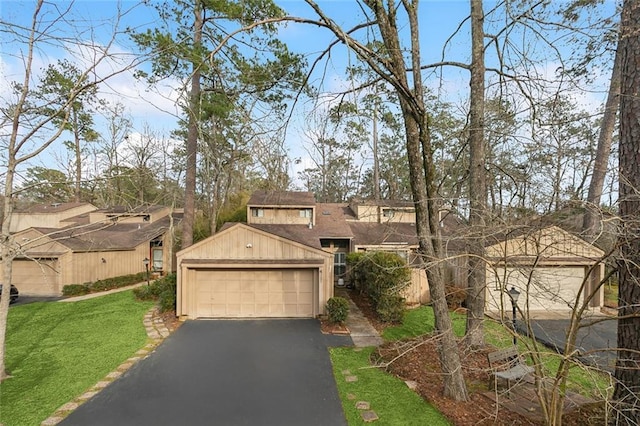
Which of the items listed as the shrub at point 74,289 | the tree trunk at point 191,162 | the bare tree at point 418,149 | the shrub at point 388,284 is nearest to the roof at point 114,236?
the shrub at point 74,289

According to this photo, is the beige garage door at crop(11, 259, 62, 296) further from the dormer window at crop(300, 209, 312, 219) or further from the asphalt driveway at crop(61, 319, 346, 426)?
the dormer window at crop(300, 209, 312, 219)

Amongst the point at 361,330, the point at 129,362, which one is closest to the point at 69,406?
the point at 129,362

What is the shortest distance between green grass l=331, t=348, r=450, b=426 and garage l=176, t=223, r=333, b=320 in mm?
3936

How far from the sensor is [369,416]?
5277 mm

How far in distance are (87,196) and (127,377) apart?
33465 millimetres

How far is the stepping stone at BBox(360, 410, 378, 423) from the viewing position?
204 inches

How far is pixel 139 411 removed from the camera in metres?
5.62

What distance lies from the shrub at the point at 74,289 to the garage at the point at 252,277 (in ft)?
26.6

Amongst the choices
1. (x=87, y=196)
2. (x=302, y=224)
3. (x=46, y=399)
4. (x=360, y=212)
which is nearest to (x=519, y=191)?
(x=46, y=399)

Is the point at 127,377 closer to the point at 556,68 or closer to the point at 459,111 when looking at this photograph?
the point at 459,111

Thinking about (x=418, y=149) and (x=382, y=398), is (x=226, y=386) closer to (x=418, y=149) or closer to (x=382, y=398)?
(x=382, y=398)

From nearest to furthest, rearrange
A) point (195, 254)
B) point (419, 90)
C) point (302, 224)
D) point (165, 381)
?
point (419, 90) < point (165, 381) < point (195, 254) < point (302, 224)

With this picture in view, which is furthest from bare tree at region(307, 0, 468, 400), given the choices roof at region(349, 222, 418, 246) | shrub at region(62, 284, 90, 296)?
shrub at region(62, 284, 90, 296)

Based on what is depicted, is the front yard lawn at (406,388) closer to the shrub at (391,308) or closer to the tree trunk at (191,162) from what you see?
the shrub at (391,308)
